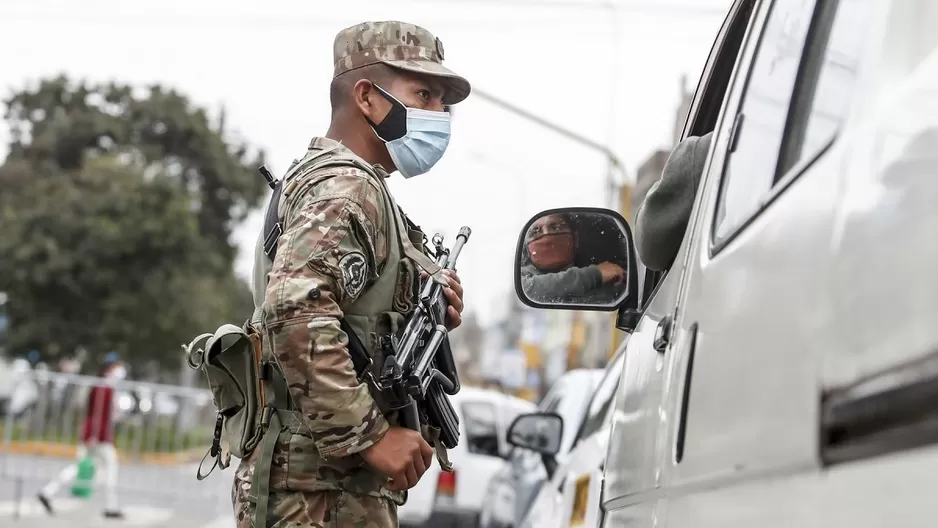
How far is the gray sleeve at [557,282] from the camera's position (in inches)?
116

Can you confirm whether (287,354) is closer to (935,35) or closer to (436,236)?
(436,236)

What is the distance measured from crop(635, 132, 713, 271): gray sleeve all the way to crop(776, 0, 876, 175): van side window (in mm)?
756

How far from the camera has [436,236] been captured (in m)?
3.35

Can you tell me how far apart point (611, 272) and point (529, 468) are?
5.60 m

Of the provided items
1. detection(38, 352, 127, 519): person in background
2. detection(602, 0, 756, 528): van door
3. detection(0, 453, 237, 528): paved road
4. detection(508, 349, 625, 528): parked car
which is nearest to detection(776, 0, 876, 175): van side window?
detection(602, 0, 756, 528): van door

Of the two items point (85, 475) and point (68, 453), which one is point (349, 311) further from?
point (68, 453)

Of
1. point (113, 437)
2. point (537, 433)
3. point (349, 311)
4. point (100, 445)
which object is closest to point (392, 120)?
point (349, 311)

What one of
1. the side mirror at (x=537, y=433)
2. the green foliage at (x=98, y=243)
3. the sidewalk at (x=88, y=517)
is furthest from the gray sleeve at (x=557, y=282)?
the green foliage at (x=98, y=243)

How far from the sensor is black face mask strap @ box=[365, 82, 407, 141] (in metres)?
3.16

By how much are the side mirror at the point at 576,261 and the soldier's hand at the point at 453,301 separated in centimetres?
19

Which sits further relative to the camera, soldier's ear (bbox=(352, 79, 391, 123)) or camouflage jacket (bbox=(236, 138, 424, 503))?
soldier's ear (bbox=(352, 79, 391, 123))

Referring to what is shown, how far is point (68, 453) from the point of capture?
14211mm

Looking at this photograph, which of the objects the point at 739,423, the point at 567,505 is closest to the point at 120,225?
the point at 567,505

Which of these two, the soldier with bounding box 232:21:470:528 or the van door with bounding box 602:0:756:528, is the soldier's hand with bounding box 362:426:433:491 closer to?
the soldier with bounding box 232:21:470:528
